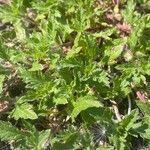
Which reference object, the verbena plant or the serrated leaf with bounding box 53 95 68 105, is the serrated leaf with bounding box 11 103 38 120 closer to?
the verbena plant

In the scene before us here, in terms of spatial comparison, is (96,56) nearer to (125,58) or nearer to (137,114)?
(125,58)

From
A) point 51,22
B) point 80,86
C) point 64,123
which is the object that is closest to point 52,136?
point 64,123

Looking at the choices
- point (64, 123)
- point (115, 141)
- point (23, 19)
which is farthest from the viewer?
point (23, 19)

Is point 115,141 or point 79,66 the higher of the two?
point 79,66

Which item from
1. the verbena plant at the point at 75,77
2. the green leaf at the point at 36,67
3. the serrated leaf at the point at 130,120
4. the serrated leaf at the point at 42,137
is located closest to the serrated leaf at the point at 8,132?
the verbena plant at the point at 75,77

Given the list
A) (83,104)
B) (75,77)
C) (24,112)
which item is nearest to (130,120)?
(83,104)

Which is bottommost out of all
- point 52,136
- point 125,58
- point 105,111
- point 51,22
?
point 52,136

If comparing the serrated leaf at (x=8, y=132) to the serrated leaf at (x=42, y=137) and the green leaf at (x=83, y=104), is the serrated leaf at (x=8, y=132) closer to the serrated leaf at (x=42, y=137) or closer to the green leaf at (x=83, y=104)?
the serrated leaf at (x=42, y=137)
